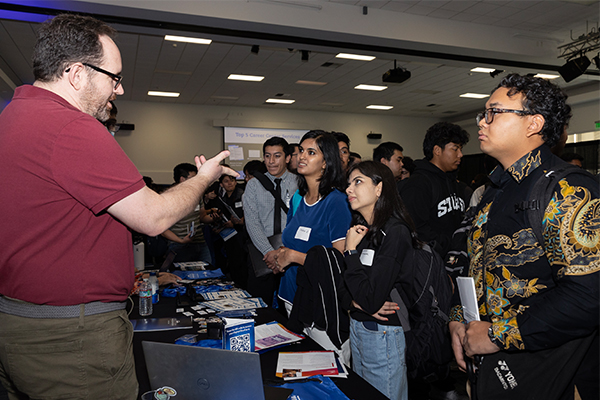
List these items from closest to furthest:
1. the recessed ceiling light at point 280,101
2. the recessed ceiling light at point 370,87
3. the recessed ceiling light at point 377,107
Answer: the recessed ceiling light at point 370,87 → the recessed ceiling light at point 280,101 → the recessed ceiling light at point 377,107

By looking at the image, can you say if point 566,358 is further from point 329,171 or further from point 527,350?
point 329,171

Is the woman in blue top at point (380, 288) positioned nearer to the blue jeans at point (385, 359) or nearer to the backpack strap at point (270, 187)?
the blue jeans at point (385, 359)

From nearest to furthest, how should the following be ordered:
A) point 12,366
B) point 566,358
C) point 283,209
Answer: point 12,366 → point 566,358 → point 283,209

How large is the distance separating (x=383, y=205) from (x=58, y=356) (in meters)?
1.43

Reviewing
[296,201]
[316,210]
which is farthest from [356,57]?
[316,210]

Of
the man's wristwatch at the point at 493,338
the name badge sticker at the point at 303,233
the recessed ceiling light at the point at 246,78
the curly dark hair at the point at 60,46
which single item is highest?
the recessed ceiling light at the point at 246,78

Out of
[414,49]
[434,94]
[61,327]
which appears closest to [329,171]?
[61,327]

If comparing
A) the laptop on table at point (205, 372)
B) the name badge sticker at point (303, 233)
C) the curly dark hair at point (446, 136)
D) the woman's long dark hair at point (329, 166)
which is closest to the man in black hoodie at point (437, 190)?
the curly dark hair at point (446, 136)

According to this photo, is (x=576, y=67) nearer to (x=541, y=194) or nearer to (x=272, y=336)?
(x=541, y=194)

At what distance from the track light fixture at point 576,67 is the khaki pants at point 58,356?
25.6 ft

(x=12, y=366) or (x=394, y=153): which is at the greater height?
(x=394, y=153)

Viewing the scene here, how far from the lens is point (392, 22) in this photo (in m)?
5.75

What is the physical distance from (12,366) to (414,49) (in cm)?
651

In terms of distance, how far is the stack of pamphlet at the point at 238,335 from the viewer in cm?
139
